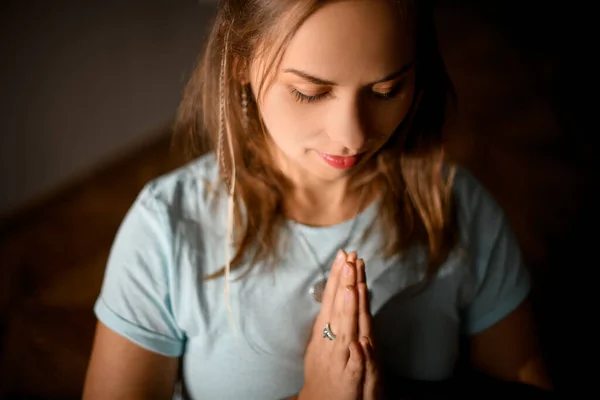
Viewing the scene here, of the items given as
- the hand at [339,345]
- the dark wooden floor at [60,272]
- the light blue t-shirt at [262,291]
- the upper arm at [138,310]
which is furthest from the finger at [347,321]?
the dark wooden floor at [60,272]

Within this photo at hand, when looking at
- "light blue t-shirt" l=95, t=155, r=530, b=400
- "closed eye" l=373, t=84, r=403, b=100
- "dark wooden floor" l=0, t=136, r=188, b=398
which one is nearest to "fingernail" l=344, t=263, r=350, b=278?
"light blue t-shirt" l=95, t=155, r=530, b=400

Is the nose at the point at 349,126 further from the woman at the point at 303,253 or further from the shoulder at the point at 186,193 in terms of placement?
the shoulder at the point at 186,193

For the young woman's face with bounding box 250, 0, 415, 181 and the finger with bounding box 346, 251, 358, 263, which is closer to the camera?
the young woman's face with bounding box 250, 0, 415, 181

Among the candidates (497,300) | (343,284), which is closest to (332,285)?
(343,284)

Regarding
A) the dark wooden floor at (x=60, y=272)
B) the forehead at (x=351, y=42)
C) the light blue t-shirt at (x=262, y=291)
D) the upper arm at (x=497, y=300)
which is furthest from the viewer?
the dark wooden floor at (x=60, y=272)

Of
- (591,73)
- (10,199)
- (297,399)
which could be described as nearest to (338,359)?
(297,399)

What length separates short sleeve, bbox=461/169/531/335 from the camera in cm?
90

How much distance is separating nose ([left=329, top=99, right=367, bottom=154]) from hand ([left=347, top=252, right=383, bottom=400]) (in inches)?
6.0

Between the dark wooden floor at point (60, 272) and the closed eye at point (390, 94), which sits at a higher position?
the closed eye at point (390, 94)

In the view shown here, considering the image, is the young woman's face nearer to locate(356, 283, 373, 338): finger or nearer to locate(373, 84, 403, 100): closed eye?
locate(373, 84, 403, 100): closed eye

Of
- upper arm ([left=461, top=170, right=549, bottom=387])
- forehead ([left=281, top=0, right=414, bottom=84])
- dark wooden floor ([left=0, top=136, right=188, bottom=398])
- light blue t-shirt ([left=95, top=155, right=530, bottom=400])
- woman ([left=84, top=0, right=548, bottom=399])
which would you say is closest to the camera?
forehead ([left=281, top=0, right=414, bottom=84])

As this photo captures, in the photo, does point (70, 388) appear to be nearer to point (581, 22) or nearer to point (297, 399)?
point (297, 399)

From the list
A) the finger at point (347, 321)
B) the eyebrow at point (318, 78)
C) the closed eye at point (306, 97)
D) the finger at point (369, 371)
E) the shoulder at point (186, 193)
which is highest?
the eyebrow at point (318, 78)

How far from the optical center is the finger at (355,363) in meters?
0.73
